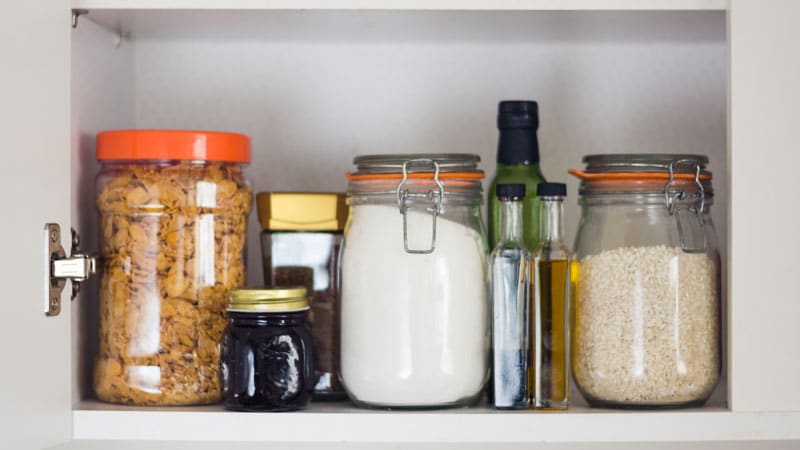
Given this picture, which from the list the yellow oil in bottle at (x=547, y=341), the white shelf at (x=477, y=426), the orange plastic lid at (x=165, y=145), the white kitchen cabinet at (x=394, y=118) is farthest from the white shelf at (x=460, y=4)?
the white shelf at (x=477, y=426)

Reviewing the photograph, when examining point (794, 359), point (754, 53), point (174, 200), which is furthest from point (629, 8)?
point (174, 200)

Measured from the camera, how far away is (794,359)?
31.4 inches

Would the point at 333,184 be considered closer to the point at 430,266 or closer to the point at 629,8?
the point at 430,266

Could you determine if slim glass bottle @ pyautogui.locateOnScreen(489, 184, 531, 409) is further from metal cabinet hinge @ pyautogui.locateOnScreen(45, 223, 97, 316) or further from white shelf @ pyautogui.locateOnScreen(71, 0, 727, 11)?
metal cabinet hinge @ pyautogui.locateOnScreen(45, 223, 97, 316)

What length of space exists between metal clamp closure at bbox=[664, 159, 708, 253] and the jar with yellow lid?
1.00ft

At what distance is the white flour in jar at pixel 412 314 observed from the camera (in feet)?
2.66

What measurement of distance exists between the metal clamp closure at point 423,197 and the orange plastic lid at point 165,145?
166 mm

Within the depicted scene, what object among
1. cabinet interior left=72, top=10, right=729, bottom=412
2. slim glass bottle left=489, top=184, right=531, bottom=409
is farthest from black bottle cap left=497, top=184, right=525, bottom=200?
cabinet interior left=72, top=10, right=729, bottom=412

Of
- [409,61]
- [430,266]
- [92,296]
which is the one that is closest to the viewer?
[430,266]

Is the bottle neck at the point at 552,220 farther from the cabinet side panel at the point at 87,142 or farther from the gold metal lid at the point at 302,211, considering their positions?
the cabinet side panel at the point at 87,142

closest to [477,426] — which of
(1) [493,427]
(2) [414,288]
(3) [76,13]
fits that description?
(1) [493,427]

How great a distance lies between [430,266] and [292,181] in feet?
1.03

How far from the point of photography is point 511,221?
835mm
